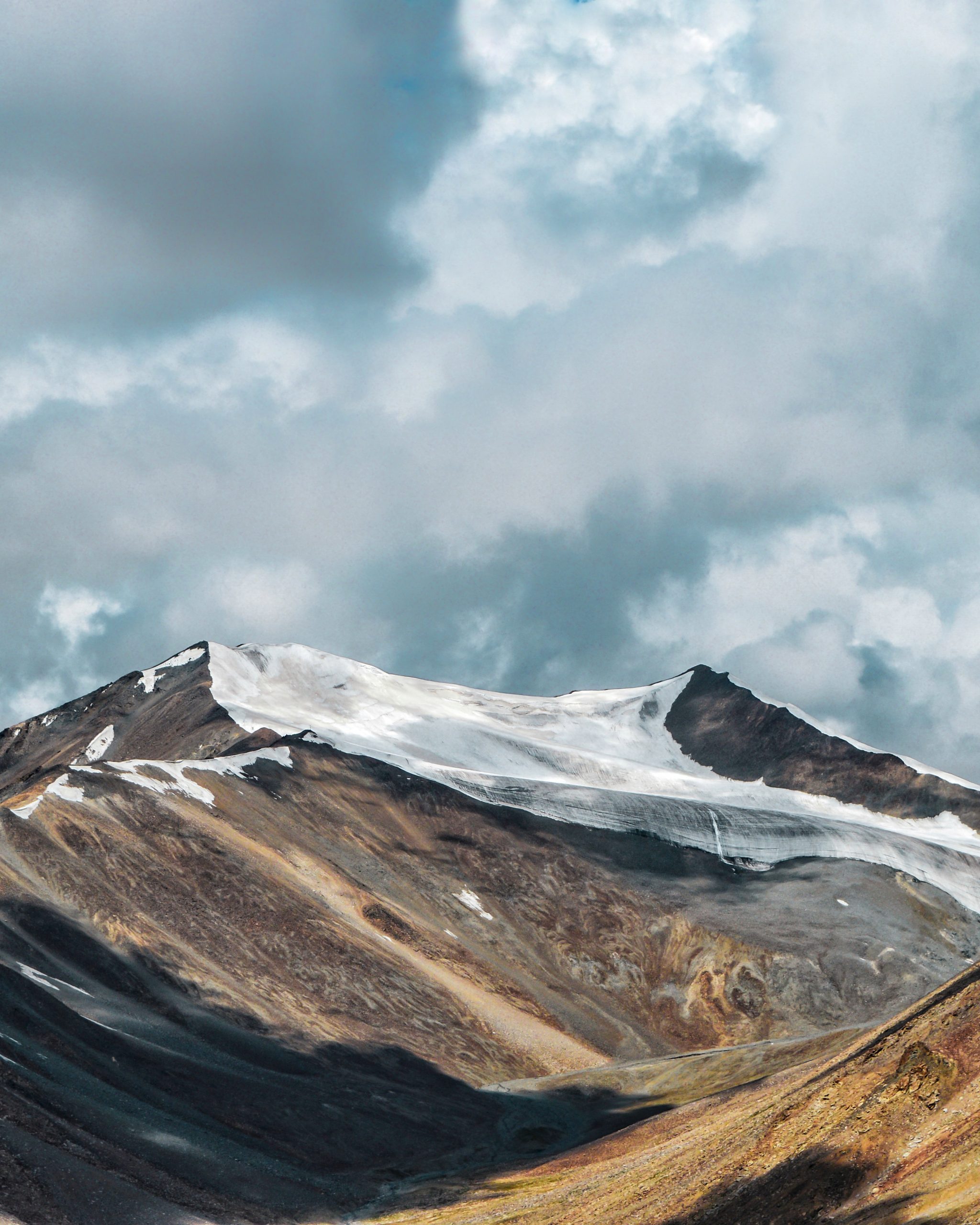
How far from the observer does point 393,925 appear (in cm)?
9725

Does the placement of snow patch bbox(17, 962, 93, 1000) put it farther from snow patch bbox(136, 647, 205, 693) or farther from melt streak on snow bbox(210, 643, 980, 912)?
snow patch bbox(136, 647, 205, 693)

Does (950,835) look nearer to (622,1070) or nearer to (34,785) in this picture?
(622,1070)

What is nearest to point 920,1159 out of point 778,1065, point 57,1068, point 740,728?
point 57,1068

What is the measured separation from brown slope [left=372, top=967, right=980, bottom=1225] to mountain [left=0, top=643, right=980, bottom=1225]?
14.9 m

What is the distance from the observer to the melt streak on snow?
13462cm

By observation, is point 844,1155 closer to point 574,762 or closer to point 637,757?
point 574,762

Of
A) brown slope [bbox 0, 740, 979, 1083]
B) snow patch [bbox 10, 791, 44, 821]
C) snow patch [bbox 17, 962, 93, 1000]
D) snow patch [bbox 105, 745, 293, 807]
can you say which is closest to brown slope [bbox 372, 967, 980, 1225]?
snow patch [bbox 17, 962, 93, 1000]

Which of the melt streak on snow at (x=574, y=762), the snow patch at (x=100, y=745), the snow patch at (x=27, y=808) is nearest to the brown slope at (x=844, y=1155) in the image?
the snow patch at (x=27, y=808)

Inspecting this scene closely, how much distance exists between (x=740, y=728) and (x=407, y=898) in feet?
294

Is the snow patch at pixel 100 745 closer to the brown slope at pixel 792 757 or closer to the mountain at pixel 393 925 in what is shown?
the mountain at pixel 393 925

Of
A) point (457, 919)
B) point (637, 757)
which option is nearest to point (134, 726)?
point (457, 919)

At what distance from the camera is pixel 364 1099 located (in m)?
66.7

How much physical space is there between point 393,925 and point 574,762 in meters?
63.2

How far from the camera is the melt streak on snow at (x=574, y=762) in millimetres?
134625
